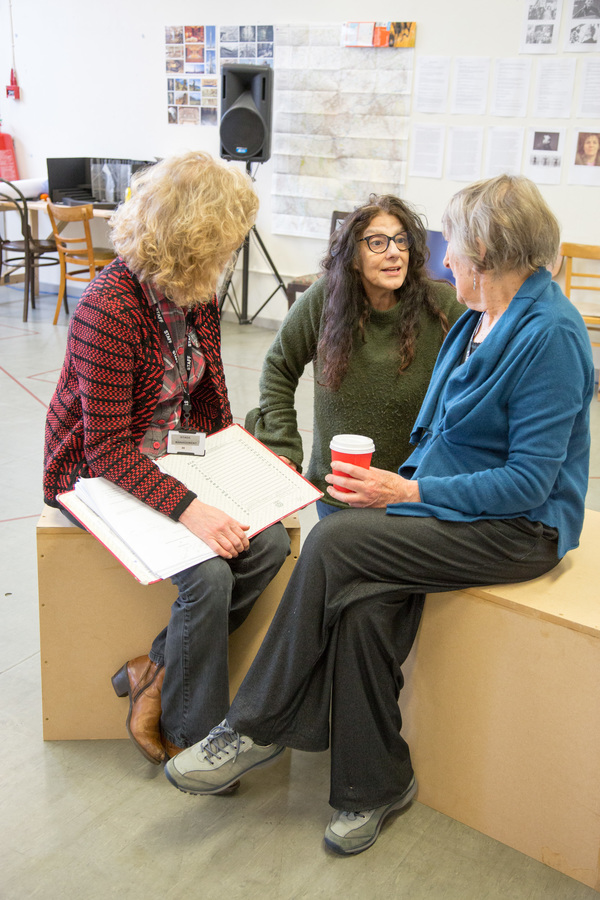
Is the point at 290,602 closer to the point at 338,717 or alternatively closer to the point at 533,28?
the point at 338,717

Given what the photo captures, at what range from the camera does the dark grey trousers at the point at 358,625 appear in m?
1.52

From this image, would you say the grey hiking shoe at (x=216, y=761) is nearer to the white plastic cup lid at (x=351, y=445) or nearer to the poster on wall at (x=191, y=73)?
the white plastic cup lid at (x=351, y=445)

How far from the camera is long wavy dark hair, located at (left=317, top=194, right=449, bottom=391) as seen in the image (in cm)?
198

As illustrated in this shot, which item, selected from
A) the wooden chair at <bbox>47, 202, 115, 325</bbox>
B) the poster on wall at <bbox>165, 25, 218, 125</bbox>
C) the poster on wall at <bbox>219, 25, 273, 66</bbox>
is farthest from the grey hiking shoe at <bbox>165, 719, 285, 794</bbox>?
the poster on wall at <bbox>165, 25, 218, 125</bbox>

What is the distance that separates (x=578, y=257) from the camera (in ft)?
16.1

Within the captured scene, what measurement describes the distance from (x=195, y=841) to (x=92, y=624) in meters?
0.51

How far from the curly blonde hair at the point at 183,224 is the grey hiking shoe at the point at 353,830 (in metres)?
1.10

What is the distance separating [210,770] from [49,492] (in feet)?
2.19

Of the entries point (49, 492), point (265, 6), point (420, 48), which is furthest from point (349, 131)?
A: point (49, 492)

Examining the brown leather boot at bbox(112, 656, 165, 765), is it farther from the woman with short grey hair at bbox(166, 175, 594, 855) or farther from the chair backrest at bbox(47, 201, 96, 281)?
the chair backrest at bbox(47, 201, 96, 281)

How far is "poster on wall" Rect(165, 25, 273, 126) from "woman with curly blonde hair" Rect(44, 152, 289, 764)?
4770 millimetres

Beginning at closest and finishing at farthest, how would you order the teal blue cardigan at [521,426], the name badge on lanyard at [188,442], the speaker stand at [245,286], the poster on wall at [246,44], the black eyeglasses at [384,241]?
the teal blue cardigan at [521,426], the name badge on lanyard at [188,442], the black eyeglasses at [384,241], the poster on wall at [246,44], the speaker stand at [245,286]

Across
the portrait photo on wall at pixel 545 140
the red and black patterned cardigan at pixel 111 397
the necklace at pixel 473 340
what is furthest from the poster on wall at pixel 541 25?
the red and black patterned cardigan at pixel 111 397

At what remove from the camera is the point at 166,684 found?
1.69m
